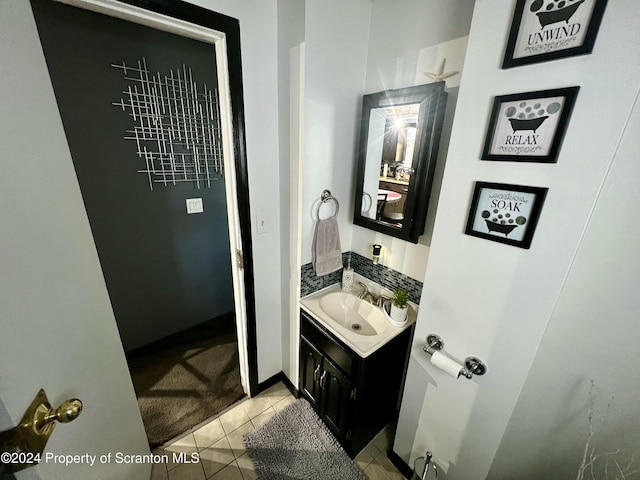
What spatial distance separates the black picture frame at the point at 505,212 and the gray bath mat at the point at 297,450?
1434mm

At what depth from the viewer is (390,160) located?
52.4 inches

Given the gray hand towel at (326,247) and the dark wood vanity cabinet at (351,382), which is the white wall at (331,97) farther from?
the dark wood vanity cabinet at (351,382)

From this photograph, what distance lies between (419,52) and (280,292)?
154 centimetres

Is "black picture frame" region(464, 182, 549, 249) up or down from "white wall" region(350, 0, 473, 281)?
down

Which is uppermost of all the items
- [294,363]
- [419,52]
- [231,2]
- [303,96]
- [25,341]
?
[231,2]

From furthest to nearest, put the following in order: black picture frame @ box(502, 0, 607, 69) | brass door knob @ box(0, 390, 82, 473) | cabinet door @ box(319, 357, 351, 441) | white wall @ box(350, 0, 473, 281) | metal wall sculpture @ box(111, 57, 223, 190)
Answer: metal wall sculpture @ box(111, 57, 223, 190)
cabinet door @ box(319, 357, 351, 441)
white wall @ box(350, 0, 473, 281)
black picture frame @ box(502, 0, 607, 69)
brass door knob @ box(0, 390, 82, 473)

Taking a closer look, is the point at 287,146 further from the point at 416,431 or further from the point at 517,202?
the point at 416,431

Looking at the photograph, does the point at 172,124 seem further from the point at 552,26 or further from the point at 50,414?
the point at 552,26

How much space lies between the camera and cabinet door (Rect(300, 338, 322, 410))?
4.91ft

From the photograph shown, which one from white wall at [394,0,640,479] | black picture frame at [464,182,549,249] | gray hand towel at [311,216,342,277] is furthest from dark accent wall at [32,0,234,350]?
black picture frame at [464,182,549,249]

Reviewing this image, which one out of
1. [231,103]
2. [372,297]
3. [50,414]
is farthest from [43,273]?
[372,297]

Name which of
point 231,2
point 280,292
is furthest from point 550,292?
point 231,2

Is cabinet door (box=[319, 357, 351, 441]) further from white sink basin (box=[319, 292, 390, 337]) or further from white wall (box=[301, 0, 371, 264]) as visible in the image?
white wall (box=[301, 0, 371, 264])

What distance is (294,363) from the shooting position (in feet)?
5.74
